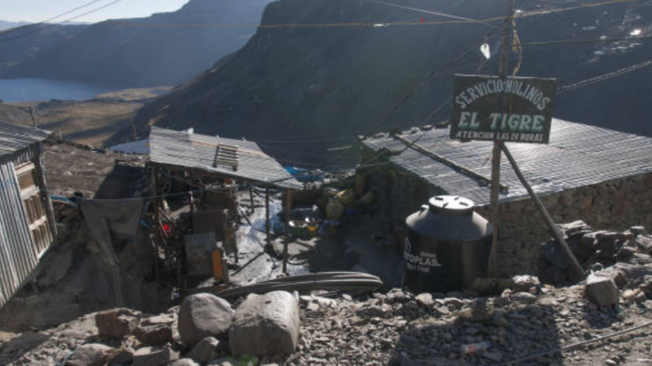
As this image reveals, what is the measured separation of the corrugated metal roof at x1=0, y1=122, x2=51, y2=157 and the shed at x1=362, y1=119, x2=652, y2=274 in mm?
8757

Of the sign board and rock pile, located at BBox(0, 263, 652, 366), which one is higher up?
the sign board

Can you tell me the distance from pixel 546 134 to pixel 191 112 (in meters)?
49.3

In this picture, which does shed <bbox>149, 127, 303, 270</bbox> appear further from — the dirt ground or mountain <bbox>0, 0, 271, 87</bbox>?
mountain <bbox>0, 0, 271, 87</bbox>

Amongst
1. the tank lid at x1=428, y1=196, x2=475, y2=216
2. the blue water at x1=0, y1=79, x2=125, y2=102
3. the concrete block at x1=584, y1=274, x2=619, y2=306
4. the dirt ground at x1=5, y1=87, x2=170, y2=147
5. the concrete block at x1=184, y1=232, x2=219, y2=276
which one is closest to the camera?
the concrete block at x1=584, y1=274, x2=619, y2=306

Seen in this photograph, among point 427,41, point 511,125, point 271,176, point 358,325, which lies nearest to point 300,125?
point 427,41

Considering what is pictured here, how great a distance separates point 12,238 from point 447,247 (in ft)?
22.9

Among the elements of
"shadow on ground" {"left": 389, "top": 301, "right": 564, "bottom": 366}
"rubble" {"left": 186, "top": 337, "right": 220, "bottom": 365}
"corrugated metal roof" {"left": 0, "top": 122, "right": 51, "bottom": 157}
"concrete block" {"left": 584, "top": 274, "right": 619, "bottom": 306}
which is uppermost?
"corrugated metal roof" {"left": 0, "top": 122, "right": 51, "bottom": 157}

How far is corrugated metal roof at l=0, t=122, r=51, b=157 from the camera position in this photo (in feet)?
26.3

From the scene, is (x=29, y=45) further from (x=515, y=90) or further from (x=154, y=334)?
(x=154, y=334)

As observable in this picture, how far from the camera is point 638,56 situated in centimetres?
3353

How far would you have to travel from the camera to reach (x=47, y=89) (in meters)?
105

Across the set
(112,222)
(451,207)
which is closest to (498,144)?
(451,207)

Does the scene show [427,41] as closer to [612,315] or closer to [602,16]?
[602,16]

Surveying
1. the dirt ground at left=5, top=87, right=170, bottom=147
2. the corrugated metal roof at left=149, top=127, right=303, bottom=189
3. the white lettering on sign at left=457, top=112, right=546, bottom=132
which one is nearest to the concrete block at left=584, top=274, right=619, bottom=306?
the white lettering on sign at left=457, top=112, right=546, bottom=132
